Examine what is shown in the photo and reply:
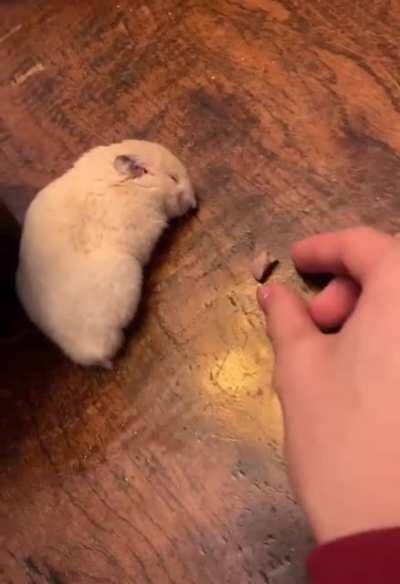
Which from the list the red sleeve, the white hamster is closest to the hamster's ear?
the white hamster

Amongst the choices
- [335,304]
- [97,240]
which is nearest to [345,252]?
[335,304]

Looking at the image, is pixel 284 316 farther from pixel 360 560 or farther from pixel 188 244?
pixel 360 560

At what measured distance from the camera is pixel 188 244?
25.0 inches

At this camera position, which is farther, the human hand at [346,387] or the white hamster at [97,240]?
the white hamster at [97,240]

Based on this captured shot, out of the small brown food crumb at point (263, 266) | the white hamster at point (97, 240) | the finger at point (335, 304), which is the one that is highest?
the white hamster at point (97, 240)

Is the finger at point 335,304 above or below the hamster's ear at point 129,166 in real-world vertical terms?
below

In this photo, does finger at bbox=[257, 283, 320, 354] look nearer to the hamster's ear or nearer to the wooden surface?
the wooden surface

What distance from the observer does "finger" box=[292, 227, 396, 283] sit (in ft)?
1.72

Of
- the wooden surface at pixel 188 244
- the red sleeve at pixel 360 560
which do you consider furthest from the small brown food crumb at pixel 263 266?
the red sleeve at pixel 360 560

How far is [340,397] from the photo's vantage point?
47cm

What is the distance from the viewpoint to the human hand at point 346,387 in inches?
17.0

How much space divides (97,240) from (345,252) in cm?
17

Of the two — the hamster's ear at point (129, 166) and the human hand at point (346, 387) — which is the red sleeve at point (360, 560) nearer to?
the human hand at point (346, 387)

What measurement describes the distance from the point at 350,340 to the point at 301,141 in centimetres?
21
